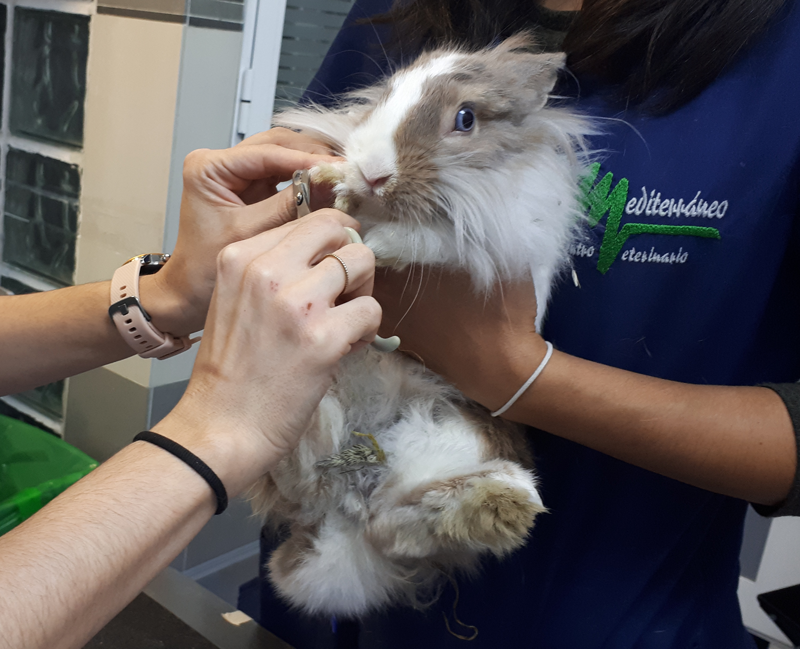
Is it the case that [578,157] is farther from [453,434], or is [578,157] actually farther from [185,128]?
[185,128]

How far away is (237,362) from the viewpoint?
57 cm

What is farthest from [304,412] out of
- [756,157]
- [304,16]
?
[304,16]

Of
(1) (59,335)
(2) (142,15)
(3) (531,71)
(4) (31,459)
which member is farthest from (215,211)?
(4) (31,459)

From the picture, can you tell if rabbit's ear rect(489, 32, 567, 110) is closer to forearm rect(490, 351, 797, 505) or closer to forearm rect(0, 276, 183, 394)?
forearm rect(490, 351, 797, 505)

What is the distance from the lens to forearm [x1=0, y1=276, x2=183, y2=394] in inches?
33.7

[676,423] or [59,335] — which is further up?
[676,423]

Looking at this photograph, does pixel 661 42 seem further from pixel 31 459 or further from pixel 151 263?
pixel 31 459

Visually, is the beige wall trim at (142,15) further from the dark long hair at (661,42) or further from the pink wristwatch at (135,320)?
the dark long hair at (661,42)

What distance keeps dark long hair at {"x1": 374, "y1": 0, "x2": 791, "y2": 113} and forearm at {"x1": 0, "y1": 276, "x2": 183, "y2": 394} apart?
0.65 m

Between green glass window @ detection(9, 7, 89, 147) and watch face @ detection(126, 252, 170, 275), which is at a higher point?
green glass window @ detection(9, 7, 89, 147)

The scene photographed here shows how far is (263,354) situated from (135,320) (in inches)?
13.6

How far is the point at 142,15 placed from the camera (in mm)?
1386

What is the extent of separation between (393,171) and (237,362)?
28 centimetres

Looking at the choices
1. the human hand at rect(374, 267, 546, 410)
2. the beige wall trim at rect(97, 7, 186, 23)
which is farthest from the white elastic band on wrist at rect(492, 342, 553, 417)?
the beige wall trim at rect(97, 7, 186, 23)
